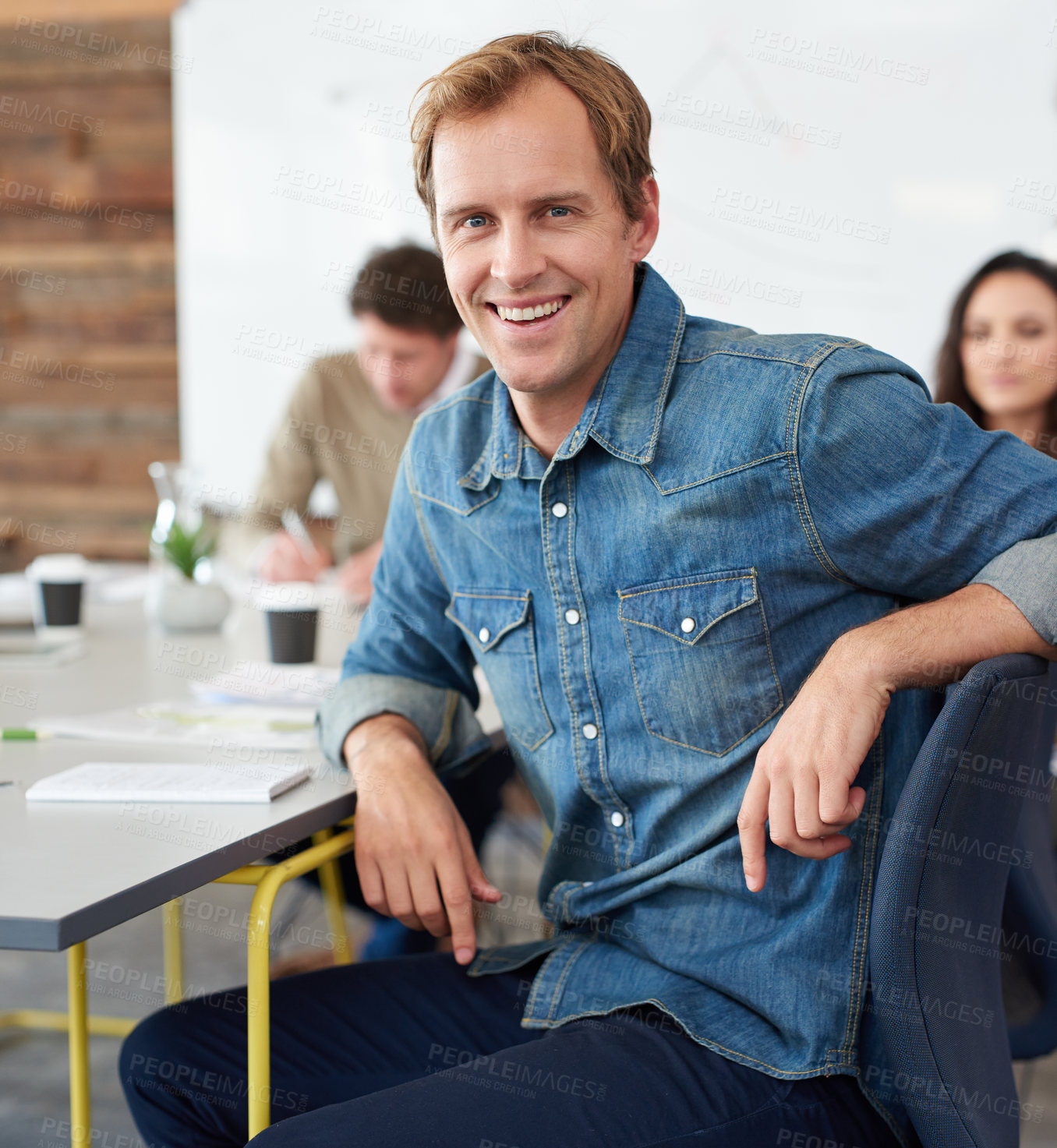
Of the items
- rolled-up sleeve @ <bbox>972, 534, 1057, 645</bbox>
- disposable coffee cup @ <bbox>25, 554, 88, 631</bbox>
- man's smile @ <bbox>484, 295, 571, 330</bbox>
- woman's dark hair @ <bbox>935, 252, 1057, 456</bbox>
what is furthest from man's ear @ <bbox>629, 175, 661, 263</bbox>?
woman's dark hair @ <bbox>935, 252, 1057, 456</bbox>

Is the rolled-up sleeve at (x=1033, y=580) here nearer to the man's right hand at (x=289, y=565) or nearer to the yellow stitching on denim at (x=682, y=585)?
the yellow stitching on denim at (x=682, y=585)

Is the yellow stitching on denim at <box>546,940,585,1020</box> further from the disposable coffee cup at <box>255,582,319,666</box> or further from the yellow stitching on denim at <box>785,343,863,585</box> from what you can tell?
the disposable coffee cup at <box>255,582,319,666</box>

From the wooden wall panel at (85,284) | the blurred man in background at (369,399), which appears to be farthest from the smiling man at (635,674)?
the wooden wall panel at (85,284)

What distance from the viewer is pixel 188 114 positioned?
3965 mm

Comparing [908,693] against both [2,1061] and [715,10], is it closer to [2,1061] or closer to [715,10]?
[2,1061]

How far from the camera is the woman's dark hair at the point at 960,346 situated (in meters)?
2.50

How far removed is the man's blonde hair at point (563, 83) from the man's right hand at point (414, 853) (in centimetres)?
60

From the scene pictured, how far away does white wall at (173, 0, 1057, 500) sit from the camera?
3.12 meters

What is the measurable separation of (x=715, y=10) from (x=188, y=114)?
5.99ft

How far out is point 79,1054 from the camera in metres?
1.32

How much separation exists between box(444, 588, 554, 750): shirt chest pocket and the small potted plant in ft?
2.99

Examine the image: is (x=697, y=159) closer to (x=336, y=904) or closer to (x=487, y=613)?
(x=336, y=904)

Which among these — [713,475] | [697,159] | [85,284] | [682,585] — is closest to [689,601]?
[682,585]

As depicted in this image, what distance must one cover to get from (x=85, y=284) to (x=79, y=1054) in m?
3.47
